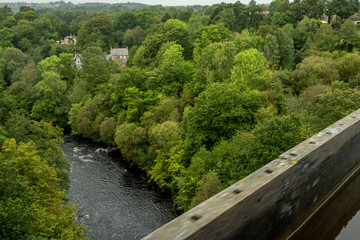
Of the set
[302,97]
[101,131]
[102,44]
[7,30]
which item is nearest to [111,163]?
[101,131]

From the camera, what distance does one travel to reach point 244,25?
159ft

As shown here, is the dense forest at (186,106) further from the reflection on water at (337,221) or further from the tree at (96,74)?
the reflection on water at (337,221)

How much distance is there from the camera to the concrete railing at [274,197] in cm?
263

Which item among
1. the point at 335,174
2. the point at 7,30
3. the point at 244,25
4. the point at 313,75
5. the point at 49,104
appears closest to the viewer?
the point at 335,174

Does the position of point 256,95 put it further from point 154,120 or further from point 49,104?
point 49,104

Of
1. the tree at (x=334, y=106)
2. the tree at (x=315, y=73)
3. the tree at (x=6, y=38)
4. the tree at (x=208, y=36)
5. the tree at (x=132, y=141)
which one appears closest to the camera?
the tree at (x=334, y=106)

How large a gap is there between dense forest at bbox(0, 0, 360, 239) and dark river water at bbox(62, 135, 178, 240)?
120 centimetres

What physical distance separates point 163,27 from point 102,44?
2905cm

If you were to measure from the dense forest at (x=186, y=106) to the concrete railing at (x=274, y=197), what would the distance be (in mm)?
11021

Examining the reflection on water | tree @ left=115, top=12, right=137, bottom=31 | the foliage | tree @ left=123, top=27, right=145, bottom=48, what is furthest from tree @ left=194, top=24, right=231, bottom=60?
tree @ left=115, top=12, right=137, bottom=31

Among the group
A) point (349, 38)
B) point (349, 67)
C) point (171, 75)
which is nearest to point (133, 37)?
point (171, 75)

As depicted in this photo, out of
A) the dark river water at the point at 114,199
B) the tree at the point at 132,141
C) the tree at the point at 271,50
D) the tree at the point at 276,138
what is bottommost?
the dark river water at the point at 114,199

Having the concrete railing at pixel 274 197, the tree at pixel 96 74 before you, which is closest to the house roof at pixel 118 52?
the tree at pixel 96 74

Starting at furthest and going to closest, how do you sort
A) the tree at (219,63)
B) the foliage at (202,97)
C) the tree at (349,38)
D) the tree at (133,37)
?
the tree at (133,37), the tree at (349,38), the tree at (219,63), the foliage at (202,97)
